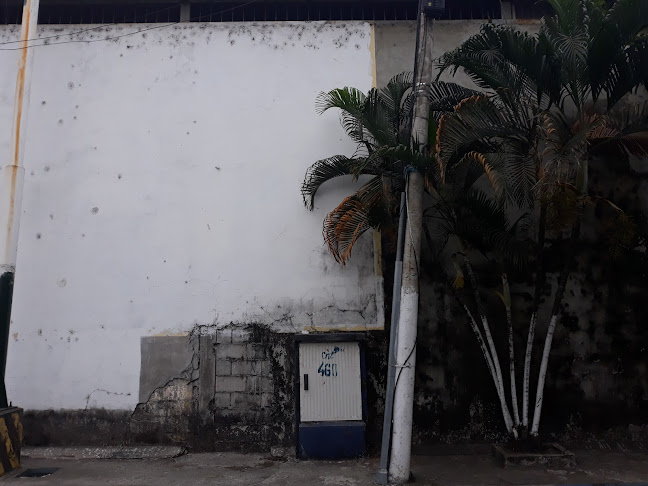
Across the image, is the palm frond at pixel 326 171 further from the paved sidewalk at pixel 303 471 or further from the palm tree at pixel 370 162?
the paved sidewalk at pixel 303 471

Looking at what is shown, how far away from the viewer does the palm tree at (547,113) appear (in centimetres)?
650

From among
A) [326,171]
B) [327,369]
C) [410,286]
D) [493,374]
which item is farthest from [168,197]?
[493,374]

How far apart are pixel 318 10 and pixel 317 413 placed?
7087 mm

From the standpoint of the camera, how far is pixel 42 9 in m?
9.64

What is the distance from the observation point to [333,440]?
7.22 m

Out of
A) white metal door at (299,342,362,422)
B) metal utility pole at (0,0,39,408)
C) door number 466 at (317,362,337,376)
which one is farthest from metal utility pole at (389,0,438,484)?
metal utility pole at (0,0,39,408)

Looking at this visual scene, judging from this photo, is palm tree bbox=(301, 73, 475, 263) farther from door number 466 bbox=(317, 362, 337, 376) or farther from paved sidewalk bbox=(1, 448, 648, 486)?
paved sidewalk bbox=(1, 448, 648, 486)

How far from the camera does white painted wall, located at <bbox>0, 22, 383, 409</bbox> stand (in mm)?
8102

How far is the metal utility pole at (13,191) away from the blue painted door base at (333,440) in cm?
401

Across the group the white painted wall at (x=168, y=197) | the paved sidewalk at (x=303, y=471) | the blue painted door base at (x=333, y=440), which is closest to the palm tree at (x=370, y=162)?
the white painted wall at (x=168, y=197)

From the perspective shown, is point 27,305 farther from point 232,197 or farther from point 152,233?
point 232,197

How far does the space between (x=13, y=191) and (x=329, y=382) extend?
5.17 meters

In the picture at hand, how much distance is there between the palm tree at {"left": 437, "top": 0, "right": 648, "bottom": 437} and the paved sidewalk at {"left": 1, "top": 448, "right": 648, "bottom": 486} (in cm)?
75

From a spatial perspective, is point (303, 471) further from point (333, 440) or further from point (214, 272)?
point (214, 272)
